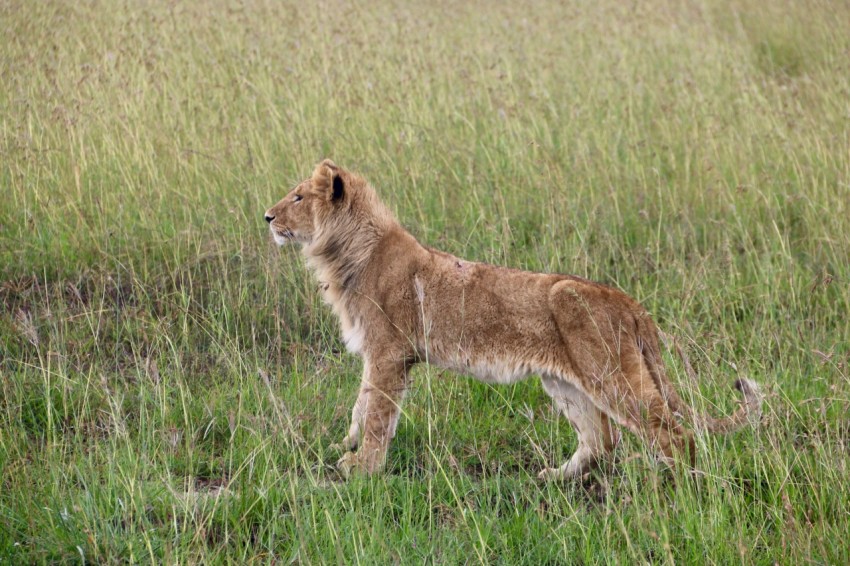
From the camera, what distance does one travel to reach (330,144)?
7.54 m

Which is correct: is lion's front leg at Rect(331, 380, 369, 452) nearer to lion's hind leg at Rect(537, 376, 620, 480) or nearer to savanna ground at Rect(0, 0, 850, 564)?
savanna ground at Rect(0, 0, 850, 564)

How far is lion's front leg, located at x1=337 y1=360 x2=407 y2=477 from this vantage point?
4305 mm

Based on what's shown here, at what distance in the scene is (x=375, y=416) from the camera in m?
4.43

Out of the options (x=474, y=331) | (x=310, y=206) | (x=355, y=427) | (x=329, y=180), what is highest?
(x=329, y=180)

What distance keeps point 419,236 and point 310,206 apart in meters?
1.47

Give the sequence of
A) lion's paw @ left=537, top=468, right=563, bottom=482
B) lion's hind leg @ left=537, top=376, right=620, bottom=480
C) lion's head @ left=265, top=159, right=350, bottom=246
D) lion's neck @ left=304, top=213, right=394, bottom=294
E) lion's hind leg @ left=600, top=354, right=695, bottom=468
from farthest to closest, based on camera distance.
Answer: lion's head @ left=265, top=159, right=350, bottom=246 < lion's neck @ left=304, top=213, right=394, bottom=294 < lion's hind leg @ left=537, top=376, right=620, bottom=480 < lion's hind leg @ left=600, top=354, right=695, bottom=468 < lion's paw @ left=537, top=468, right=563, bottom=482

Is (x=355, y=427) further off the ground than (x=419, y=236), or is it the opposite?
(x=419, y=236)

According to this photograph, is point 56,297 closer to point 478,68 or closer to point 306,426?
point 306,426

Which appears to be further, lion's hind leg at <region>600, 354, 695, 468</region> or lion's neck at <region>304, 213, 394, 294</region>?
lion's neck at <region>304, 213, 394, 294</region>

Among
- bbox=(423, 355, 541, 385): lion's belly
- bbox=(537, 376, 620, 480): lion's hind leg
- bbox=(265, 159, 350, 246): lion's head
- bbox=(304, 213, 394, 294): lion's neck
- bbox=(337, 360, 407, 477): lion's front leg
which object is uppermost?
bbox=(265, 159, 350, 246): lion's head

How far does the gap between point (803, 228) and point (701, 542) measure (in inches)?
160

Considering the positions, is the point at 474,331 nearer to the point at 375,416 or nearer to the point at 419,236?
the point at 375,416

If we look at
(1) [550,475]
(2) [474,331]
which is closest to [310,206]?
(2) [474,331]

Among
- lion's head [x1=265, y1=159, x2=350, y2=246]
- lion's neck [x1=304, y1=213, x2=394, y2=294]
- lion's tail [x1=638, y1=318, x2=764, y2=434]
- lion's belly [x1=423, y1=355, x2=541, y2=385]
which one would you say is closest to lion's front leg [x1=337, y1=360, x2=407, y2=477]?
lion's belly [x1=423, y1=355, x2=541, y2=385]
